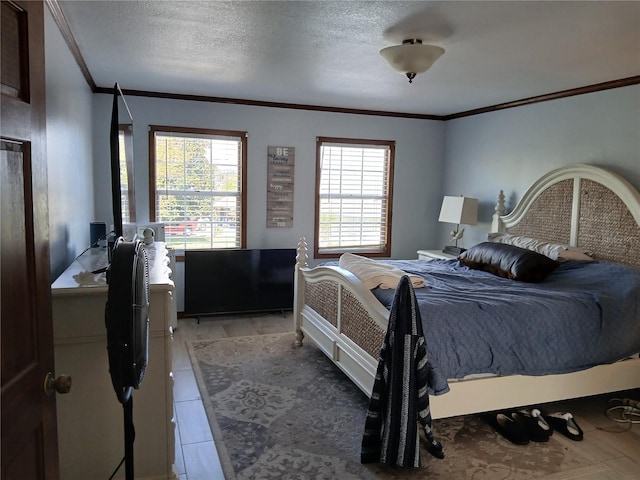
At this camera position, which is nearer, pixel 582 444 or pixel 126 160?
pixel 582 444

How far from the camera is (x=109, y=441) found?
85.6 inches

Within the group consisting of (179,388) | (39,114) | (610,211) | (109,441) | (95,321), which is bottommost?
(179,388)

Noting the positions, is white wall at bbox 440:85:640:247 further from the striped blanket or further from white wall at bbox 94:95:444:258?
the striped blanket

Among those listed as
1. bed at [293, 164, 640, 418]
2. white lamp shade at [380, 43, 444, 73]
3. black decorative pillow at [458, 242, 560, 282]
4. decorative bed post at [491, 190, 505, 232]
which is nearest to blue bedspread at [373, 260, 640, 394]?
bed at [293, 164, 640, 418]

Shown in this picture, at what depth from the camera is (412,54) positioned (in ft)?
9.53

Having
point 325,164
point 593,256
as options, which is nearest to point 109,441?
point 593,256

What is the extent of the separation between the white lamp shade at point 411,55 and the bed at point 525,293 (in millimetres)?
1357

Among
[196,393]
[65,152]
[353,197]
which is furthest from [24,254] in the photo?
[353,197]

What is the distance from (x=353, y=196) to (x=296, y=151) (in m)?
0.87

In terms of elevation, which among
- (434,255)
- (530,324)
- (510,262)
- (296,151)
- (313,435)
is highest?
(296,151)

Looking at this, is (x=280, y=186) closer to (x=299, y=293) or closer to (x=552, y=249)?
(x=299, y=293)

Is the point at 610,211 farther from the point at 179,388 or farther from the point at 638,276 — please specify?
the point at 179,388

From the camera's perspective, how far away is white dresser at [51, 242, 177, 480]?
2.05 metres

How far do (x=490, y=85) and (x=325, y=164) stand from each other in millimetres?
2028
